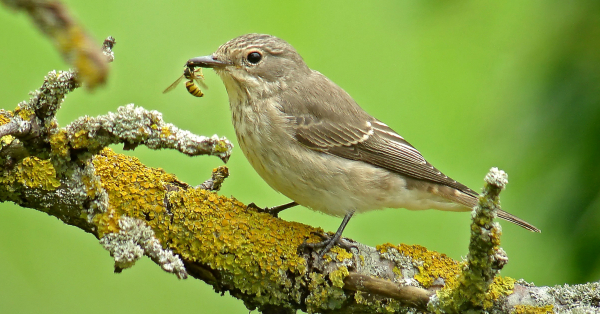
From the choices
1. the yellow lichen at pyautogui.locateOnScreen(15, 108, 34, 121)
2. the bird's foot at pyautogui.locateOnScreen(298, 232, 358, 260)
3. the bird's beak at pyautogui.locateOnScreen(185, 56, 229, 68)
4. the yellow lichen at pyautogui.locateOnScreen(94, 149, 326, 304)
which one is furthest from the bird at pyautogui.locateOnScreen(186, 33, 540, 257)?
the yellow lichen at pyautogui.locateOnScreen(15, 108, 34, 121)

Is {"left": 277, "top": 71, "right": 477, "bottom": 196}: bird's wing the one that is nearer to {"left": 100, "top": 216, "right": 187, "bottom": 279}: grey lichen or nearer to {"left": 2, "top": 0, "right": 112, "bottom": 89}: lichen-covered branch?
{"left": 100, "top": 216, "right": 187, "bottom": 279}: grey lichen

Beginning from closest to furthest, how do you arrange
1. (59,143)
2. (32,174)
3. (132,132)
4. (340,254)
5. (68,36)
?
1. (68,36)
2. (132,132)
3. (59,143)
4. (32,174)
5. (340,254)

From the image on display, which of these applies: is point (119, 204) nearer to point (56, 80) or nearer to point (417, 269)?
point (56, 80)

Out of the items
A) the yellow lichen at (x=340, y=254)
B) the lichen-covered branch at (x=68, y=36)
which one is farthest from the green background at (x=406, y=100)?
the lichen-covered branch at (x=68, y=36)

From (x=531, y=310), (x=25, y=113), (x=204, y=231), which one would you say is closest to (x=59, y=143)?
(x=25, y=113)

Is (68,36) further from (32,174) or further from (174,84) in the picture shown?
(174,84)

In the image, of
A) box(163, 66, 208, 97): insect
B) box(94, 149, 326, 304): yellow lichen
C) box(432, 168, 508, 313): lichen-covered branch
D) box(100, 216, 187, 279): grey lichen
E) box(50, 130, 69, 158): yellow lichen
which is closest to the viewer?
box(432, 168, 508, 313): lichen-covered branch
